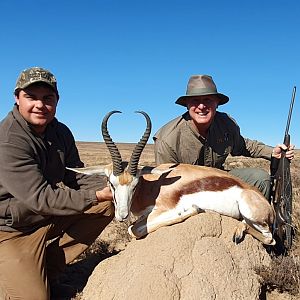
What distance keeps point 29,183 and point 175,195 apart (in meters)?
1.81

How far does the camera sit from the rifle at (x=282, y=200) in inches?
228

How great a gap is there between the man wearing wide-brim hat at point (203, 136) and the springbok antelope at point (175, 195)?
0.75 m

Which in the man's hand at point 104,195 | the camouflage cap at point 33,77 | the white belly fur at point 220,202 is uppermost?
the camouflage cap at point 33,77

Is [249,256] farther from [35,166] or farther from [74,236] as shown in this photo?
[35,166]

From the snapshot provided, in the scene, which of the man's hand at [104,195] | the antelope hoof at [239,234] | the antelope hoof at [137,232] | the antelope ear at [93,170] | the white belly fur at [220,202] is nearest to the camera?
the man's hand at [104,195]

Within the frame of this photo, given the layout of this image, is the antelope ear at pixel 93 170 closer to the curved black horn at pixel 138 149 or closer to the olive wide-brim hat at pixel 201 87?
the curved black horn at pixel 138 149

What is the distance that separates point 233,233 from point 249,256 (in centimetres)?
30

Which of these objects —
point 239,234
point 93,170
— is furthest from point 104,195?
point 239,234

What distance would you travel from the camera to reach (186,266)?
4371 millimetres

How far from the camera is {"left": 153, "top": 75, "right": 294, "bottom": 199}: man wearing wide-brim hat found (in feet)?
19.8

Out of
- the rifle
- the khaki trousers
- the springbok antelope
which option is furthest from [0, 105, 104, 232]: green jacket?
the rifle

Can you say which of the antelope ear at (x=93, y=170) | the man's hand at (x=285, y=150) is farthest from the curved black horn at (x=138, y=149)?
the man's hand at (x=285, y=150)

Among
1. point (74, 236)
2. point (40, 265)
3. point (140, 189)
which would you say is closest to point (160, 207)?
point (140, 189)

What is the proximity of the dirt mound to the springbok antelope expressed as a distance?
8.0 inches
